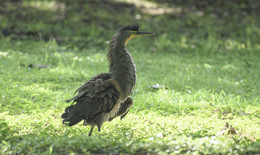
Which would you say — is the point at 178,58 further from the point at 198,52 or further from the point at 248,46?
the point at 248,46

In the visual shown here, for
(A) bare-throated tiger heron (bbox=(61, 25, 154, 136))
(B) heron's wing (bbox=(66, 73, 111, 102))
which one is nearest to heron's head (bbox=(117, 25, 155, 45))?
(A) bare-throated tiger heron (bbox=(61, 25, 154, 136))

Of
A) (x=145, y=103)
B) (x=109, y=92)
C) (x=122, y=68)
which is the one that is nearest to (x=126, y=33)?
(x=122, y=68)

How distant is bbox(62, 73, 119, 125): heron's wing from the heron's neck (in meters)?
0.16

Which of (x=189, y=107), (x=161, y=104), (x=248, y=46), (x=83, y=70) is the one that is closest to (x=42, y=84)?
(x=83, y=70)

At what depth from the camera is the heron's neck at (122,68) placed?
4.82 m

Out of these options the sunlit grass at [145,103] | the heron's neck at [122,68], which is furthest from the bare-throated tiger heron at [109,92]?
the sunlit grass at [145,103]

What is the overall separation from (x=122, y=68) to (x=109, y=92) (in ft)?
1.48

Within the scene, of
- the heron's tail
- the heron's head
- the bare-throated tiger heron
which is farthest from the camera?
the heron's head

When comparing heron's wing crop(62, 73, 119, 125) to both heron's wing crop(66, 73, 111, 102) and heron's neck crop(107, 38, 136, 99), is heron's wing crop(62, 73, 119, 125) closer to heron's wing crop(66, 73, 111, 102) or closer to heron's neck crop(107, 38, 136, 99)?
heron's wing crop(66, 73, 111, 102)

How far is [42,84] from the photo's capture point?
271 inches

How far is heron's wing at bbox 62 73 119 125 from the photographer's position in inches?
175

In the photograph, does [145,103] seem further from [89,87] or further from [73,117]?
[73,117]

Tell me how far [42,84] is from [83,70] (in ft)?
3.68

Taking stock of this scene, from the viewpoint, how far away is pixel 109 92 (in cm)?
462
